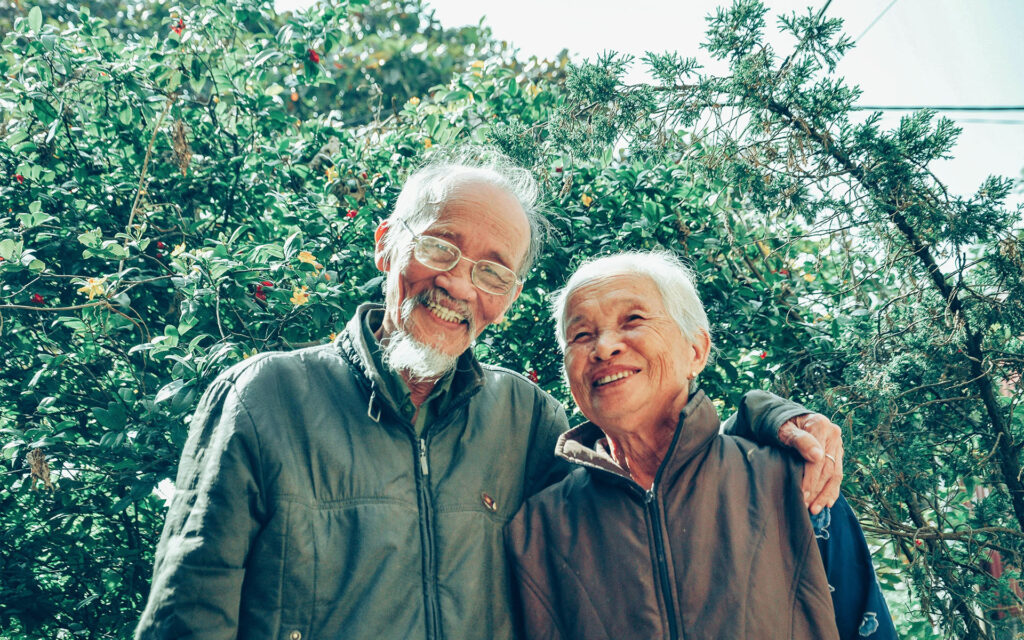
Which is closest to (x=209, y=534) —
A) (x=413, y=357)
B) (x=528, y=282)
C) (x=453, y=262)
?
(x=413, y=357)

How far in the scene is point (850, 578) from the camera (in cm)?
174

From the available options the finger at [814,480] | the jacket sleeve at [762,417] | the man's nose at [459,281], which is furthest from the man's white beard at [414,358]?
the finger at [814,480]

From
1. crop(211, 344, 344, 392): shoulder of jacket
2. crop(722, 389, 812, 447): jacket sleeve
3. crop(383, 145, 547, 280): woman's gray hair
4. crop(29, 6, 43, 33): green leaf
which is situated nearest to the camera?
crop(211, 344, 344, 392): shoulder of jacket

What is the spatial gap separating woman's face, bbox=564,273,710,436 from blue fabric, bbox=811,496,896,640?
451 mm

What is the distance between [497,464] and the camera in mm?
1987

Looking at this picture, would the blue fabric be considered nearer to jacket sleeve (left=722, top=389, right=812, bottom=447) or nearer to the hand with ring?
the hand with ring

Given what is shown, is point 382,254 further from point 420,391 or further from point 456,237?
point 420,391

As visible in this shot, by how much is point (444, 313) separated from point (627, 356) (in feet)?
1.66

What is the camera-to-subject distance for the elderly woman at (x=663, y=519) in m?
1.69

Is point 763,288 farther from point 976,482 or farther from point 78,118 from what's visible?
point 78,118

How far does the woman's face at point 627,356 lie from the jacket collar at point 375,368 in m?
0.27

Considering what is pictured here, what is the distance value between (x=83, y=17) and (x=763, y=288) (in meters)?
3.05

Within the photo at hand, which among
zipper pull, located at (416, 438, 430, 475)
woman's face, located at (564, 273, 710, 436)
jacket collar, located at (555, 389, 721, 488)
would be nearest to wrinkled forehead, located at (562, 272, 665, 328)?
woman's face, located at (564, 273, 710, 436)

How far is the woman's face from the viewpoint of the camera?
1.96m
